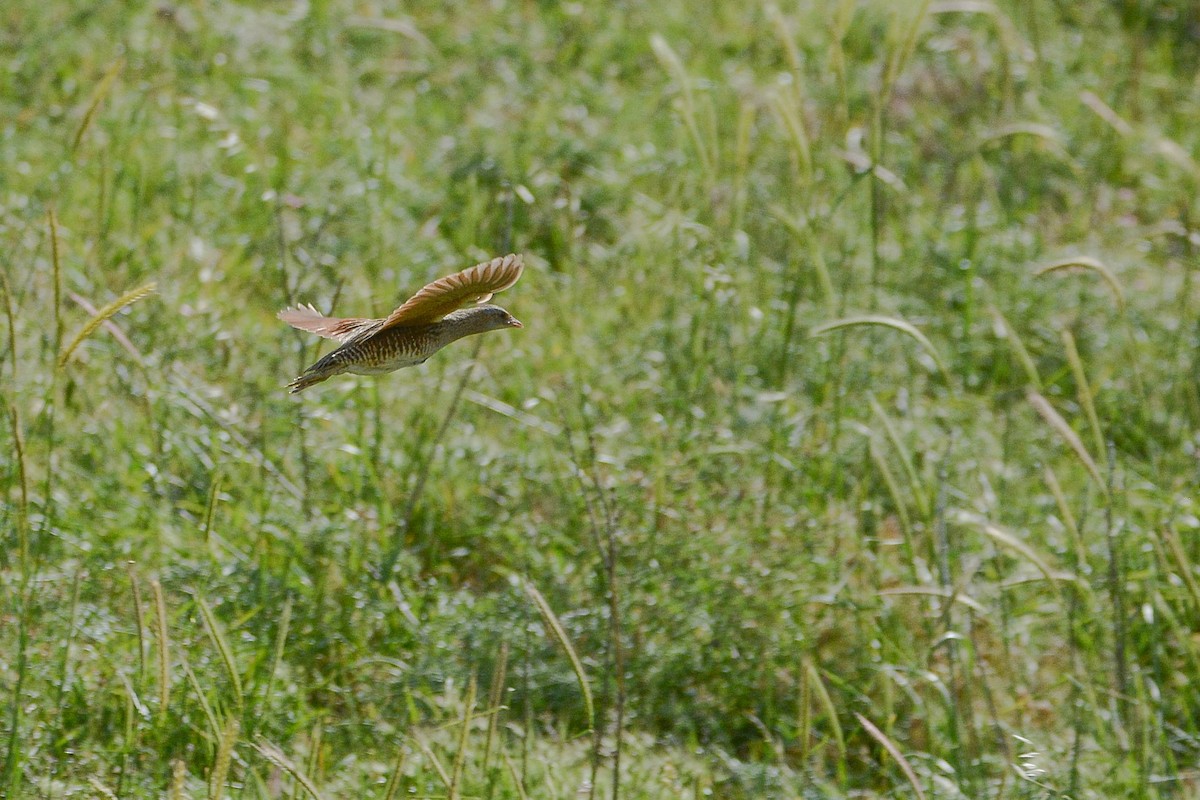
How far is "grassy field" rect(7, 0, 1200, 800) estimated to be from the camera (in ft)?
9.08

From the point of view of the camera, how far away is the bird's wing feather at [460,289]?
66.2 inches

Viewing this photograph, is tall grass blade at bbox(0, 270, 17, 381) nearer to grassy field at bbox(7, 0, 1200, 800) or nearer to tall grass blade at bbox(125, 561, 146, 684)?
grassy field at bbox(7, 0, 1200, 800)

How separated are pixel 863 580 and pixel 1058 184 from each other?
2341 millimetres

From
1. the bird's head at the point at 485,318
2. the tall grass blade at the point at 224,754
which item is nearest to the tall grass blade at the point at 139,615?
the tall grass blade at the point at 224,754

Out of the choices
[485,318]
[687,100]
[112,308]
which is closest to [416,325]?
[485,318]

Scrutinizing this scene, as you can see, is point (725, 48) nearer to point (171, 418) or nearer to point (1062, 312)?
point (1062, 312)

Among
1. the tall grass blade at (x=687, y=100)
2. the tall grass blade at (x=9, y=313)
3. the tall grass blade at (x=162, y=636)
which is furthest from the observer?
the tall grass blade at (x=687, y=100)

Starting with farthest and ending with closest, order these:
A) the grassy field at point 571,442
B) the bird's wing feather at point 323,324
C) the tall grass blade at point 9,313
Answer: the grassy field at point 571,442 → the tall grass blade at point 9,313 → the bird's wing feather at point 323,324

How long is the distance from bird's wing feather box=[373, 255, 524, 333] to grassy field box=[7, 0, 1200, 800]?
1.16 feet

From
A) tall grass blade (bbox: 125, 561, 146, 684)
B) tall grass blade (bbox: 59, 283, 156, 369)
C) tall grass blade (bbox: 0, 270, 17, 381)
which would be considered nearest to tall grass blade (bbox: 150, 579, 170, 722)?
tall grass blade (bbox: 125, 561, 146, 684)

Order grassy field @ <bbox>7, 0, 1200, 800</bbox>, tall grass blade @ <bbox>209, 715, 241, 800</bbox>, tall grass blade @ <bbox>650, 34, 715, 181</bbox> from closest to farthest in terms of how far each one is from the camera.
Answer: tall grass blade @ <bbox>209, 715, 241, 800</bbox>, grassy field @ <bbox>7, 0, 1200, 800</bbox>, tall grass blade @ <bbox>650, 34, 715, 181</bbox>

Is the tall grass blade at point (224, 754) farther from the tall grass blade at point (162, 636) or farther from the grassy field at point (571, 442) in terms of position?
the tall grass blade at point (162, 636)

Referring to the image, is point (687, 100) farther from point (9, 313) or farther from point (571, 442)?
point (9, 313)

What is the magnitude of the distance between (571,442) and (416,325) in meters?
0.75
